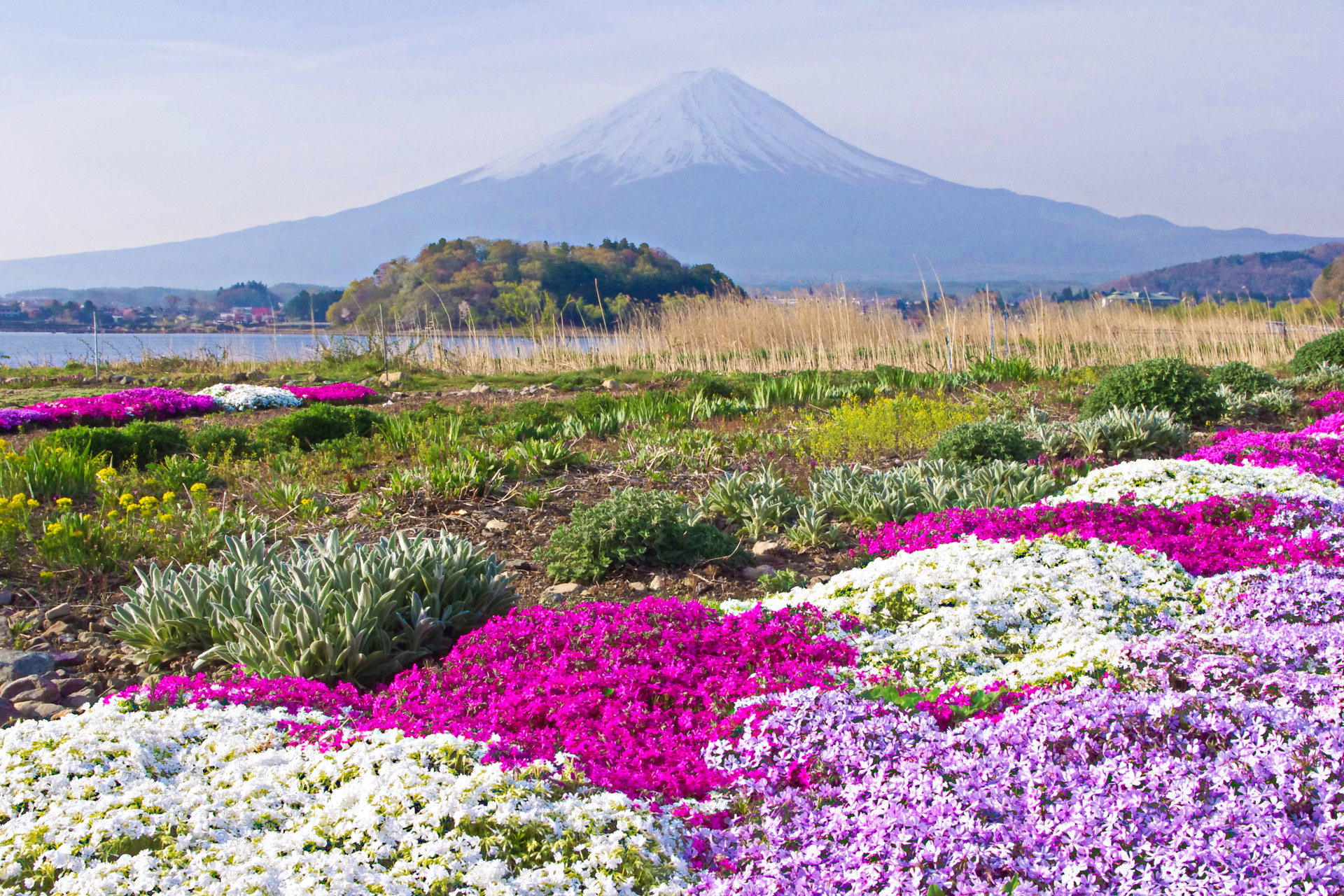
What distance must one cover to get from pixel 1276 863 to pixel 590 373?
1369cm

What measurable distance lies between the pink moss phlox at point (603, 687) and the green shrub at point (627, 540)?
3.47 feet

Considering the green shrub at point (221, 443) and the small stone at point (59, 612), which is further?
the green shrub at point (221, 443)

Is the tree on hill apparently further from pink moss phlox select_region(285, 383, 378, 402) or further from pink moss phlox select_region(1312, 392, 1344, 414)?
pink moss phlox select_region(285, 383, 378, 402)

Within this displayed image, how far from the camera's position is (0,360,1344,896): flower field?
180cm

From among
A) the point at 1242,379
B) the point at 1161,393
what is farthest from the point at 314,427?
the point at 1242,379

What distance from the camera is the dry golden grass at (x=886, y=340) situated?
15.2m

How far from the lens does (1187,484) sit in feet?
16.3

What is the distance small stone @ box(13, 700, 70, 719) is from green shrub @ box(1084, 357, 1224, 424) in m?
8.32

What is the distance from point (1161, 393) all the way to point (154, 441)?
929cm

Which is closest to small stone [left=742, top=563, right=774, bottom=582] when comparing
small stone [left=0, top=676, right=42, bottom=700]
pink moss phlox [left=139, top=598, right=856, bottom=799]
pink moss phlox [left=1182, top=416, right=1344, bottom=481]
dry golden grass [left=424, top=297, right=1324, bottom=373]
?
pink moss phlox [left=139, top=598, right=856, bottom=799]

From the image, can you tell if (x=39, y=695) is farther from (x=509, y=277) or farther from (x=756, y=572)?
(x=509, y=277)

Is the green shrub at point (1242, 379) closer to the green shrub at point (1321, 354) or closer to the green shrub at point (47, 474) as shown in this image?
the green shrub at point (1321, 354)

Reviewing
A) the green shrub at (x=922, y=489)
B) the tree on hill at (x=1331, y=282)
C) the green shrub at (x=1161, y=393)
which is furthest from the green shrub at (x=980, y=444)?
the tree on hill at (x=1331, y=282)

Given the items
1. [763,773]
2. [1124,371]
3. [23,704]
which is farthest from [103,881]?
[1124,371]
